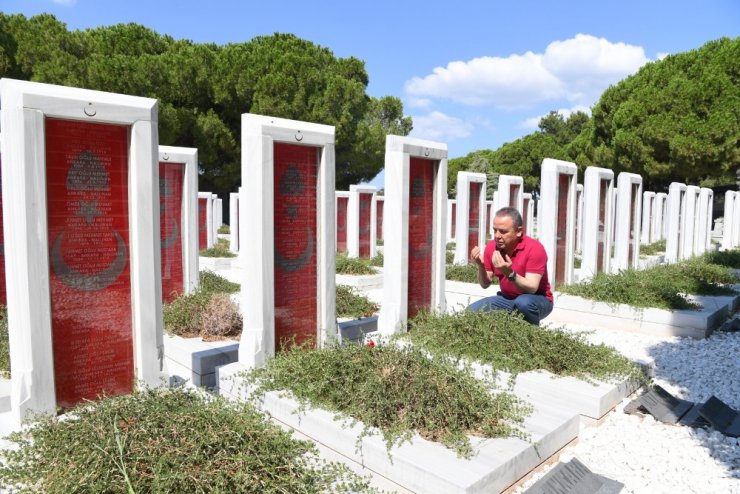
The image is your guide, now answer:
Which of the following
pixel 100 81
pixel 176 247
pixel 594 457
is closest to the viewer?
pixel 594 457

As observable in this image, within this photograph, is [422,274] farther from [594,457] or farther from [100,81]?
[100,81]

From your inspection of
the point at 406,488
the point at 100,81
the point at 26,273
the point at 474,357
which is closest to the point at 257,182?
the point at 26,273

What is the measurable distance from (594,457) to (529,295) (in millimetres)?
1918

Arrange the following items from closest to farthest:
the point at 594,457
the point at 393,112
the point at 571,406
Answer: the point at 594,457 → the point at 571,406 → the point at 393,112

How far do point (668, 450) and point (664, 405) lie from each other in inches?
28.5

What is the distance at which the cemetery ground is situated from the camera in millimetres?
2785

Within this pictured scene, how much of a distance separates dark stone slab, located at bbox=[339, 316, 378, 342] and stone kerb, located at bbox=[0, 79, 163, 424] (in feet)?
8.11

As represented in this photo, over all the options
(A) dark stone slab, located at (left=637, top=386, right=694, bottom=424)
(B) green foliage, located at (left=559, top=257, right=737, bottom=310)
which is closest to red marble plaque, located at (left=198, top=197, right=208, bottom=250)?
(B) green foliage, located at (left=559, top=257, right=737, bottom=310)

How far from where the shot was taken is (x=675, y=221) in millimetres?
14898

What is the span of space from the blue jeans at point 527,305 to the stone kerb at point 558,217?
151 inches

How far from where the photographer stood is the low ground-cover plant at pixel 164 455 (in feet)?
8.72

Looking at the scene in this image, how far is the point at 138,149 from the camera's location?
4.13m

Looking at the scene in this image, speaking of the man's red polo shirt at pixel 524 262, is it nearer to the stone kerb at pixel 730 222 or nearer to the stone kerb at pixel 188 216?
the stone kerb at pixel 188 216

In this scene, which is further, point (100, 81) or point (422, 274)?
point (100, 81)
